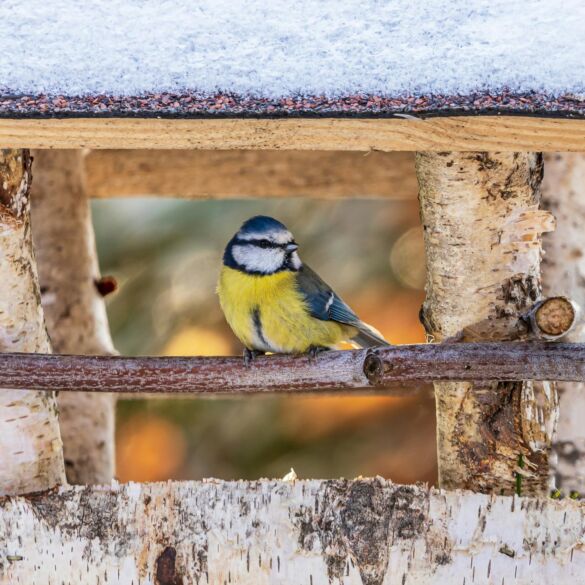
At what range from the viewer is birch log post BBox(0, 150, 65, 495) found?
2.13 metres

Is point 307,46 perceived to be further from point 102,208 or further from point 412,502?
point 102,208

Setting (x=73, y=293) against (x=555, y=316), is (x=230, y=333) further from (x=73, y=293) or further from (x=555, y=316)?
(x=555, y=316)

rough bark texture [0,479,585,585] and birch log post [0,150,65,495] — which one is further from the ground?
birch log post [0,150,65,495]

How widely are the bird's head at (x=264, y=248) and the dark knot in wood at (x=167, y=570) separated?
0.76 m

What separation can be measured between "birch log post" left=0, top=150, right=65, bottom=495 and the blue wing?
0.66m

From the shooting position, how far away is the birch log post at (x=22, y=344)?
84.0 inches

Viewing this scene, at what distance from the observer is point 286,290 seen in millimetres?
2617

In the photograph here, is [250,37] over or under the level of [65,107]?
over

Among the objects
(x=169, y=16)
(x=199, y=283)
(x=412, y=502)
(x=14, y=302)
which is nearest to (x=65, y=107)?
(x=169, y=16)

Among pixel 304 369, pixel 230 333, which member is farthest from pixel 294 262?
pixel 230 333

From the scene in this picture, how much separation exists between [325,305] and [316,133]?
0.85 m

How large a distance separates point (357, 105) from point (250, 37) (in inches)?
9.6

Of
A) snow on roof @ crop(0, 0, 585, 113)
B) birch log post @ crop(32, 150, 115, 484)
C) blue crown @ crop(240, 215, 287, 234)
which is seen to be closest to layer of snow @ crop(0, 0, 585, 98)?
snow on roof @ crop(0, 0, 585, 113)

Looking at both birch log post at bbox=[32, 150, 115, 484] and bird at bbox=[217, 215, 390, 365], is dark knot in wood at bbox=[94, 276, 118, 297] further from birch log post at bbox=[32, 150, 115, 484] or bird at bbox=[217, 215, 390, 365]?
bird at bbox=[217, 215, 390, 365]
